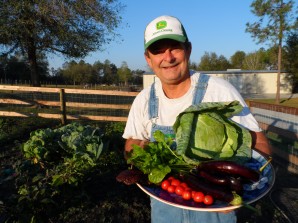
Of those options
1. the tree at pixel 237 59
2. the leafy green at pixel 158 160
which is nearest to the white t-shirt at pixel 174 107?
the leafy green at pixel 158 160

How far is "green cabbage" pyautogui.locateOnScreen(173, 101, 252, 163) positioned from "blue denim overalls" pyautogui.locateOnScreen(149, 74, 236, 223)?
17cm

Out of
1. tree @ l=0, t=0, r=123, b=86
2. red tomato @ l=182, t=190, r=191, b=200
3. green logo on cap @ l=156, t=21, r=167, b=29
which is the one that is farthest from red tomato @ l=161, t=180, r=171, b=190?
tree @ l=0, t=0, r=123, b=86

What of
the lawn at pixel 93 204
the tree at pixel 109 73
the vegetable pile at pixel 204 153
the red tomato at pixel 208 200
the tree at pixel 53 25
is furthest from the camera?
the tree at pixel 109 73

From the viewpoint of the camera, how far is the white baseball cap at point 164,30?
2.30 m

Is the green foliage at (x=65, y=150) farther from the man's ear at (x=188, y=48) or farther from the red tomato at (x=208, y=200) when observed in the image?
the red tomato at (x=208, y=200)

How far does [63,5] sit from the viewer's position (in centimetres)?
1506

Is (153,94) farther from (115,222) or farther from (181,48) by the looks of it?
(115,222)

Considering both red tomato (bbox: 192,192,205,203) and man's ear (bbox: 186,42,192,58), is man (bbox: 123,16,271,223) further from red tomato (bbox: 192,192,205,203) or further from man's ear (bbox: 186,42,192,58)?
red tomato (bbox: 192,192,205,203)

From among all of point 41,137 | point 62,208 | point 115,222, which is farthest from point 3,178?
point 115,222

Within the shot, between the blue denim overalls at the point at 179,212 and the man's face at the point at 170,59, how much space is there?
0.18m

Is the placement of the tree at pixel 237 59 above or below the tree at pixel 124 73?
above

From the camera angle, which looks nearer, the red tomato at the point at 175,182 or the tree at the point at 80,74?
the red tomato at the point at 175,182

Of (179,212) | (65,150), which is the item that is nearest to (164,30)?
(179,212)

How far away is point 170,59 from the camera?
2367mm
